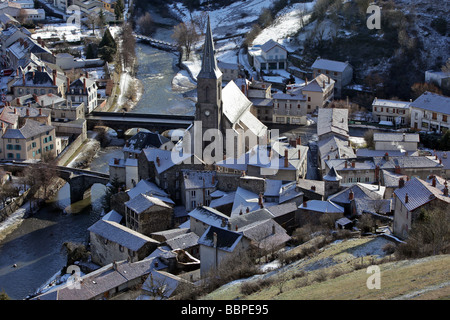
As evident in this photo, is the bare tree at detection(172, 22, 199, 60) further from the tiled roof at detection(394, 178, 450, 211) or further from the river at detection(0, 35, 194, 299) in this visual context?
the tiled roof at detection(394, 178, 450, 211)

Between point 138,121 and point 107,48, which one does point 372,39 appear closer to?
point 138,121

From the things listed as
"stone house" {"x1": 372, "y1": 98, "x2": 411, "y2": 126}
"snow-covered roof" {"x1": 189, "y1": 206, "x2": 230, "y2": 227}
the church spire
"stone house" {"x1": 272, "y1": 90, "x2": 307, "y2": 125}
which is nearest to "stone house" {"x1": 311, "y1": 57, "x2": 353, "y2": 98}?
"stone house" {"x1": 372, "y1": 98, "x2": 411, "y2": 126}

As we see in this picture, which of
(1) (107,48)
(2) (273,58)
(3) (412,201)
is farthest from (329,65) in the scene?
(3) (412,201)

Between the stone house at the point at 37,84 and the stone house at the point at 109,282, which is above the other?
the stone house at the point at 109,282

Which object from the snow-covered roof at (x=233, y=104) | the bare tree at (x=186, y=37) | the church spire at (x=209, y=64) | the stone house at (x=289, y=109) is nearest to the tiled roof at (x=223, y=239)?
the church spire at (x=209, y=64)

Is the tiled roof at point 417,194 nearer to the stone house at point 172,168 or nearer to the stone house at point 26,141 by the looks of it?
the stone house at point 172,168

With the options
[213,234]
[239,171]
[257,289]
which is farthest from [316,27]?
[257,289]
